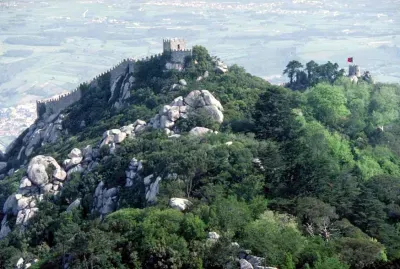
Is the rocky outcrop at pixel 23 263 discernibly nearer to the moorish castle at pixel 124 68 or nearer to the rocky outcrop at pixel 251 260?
the rocky outcrop at pixel 251 260

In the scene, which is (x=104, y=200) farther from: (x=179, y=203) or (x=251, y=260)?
(x=251, y=260)

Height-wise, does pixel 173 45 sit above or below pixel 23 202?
above

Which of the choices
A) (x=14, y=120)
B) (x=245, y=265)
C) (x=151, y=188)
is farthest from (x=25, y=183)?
(x=14, y=120)

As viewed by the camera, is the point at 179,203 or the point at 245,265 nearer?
the point at 245,265

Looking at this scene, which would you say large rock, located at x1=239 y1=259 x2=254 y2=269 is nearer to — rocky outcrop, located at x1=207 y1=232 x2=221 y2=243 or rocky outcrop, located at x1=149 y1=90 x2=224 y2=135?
rocky outcrop, located at x1=207 y1=232 x2=221 y2=243

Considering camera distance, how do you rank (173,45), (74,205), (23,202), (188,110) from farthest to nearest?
(173,45), (188,110), (23,202), (74,205)

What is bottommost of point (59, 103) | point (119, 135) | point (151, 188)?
point (59, 103)

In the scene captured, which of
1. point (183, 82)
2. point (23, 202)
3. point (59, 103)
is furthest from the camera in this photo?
point (59, 103)

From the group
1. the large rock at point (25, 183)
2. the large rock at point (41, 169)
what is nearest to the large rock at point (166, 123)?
the large rock at point (41, 169)

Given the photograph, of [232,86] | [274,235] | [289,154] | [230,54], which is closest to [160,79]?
[232,86]
